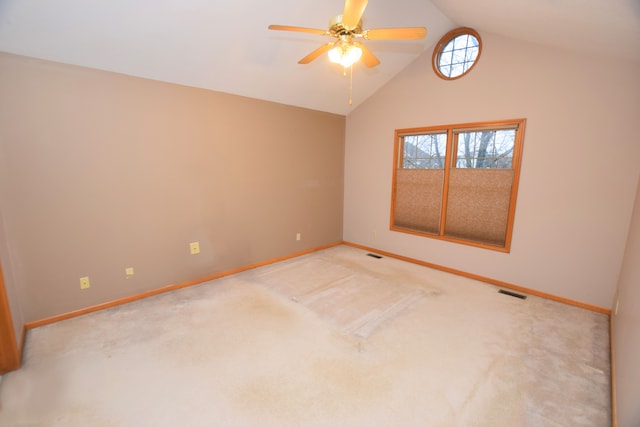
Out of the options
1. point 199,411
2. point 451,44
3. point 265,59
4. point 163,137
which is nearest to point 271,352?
point 199,411

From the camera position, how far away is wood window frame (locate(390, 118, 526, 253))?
3.16m

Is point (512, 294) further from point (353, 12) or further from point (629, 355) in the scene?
point (353, 12)

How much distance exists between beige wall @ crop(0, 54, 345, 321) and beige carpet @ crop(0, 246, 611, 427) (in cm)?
45

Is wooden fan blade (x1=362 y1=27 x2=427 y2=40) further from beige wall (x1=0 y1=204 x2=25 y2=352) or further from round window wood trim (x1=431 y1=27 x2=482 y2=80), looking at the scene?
beige wall (x1=0 y1=204 x2=25 y2=352)

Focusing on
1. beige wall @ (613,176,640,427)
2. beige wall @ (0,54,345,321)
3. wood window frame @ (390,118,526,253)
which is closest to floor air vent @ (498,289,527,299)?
wood window frame @ (390,118,526,253)

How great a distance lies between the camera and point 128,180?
2.82m

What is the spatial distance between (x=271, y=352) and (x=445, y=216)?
2935 millimetres

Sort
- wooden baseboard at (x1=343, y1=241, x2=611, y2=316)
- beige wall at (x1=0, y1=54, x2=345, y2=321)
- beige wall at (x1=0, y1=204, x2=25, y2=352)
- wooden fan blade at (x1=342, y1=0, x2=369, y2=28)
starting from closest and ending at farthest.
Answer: wooden fan blade at (x1=342, y1=0, x2=369, y2=28) → beige wall at (x1=0, y1=204, x2=25, y2=352) → beige wall at (x1=0, y1=54, x2=345, y2=321) → wooden baseboard at (x1=343, y1=241, x2=611, y2=316)

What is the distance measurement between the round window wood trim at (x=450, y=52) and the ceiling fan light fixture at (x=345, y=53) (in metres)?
2.08

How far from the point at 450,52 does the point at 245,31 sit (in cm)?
259

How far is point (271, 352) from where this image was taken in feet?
7.20

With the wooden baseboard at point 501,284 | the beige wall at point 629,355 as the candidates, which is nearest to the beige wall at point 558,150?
the wooden baseboard at point 501,284

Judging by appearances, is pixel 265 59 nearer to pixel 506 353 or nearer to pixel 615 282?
pixel 506 353

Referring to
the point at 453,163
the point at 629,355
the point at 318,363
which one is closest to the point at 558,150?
the point at 453,163
